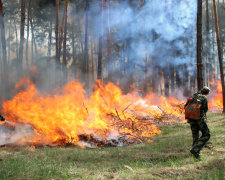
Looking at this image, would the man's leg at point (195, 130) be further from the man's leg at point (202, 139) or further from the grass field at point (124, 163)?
the grass field at point (124, 163)

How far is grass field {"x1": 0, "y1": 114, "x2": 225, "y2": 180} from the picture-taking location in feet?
14.8

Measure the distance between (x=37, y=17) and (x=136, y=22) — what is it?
1835cm

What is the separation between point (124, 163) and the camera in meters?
5.97

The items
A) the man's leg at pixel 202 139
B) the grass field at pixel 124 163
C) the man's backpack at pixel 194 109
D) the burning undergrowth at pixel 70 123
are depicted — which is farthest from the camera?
the burning undergrowth at pixel 70 123

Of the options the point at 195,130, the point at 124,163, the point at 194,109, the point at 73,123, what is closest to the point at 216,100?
the point at 73,123

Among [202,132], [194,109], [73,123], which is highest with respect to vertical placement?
[194,109]

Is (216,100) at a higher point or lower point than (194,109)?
lower

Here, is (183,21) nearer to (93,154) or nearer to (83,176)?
(93,154)

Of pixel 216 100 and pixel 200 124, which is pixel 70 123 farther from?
pixel 216 100

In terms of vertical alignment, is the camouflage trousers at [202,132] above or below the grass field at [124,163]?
above

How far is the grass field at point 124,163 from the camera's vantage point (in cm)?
450

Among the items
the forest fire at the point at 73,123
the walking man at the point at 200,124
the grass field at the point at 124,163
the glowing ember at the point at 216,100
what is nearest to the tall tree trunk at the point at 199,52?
the forest fire at the point at 73,123

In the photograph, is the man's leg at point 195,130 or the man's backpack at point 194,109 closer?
the man's backpack at point 194,109

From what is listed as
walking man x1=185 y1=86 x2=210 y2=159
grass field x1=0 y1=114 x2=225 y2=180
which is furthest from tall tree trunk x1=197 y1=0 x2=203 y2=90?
walking man x1=185 y1=86 x2=210 y2=159
